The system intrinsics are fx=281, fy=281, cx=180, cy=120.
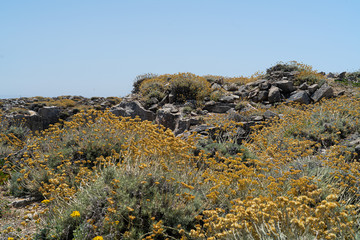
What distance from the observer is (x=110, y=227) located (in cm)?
332

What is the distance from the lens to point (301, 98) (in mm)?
12758

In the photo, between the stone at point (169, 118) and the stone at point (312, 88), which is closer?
the stone at point (169, 118)

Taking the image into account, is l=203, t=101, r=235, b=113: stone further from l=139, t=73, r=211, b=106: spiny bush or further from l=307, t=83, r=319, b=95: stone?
l=307, t=83, r=319, b=95: stone

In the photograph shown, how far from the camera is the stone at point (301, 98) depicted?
1277 centimetres

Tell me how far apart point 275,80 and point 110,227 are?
45.4ft

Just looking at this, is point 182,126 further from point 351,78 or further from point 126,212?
point 351,78

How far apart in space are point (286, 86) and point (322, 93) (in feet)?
5.77

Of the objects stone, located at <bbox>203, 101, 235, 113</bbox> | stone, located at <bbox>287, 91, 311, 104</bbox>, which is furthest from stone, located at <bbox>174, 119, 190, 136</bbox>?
stone, located at <bbox>287, 91, 311, 104</bbox>

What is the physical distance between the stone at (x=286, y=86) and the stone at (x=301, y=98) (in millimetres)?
843

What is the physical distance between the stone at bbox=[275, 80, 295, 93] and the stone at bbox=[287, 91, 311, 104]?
843 mm

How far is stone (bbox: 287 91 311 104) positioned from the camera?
1277 centimetres

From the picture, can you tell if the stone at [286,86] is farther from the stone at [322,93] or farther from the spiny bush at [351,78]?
the spiny bush at [351,78]

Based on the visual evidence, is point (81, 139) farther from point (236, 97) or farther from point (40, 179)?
point (236, 97)

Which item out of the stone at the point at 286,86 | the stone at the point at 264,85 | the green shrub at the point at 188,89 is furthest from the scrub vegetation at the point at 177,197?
the stone at the point at 286,86
